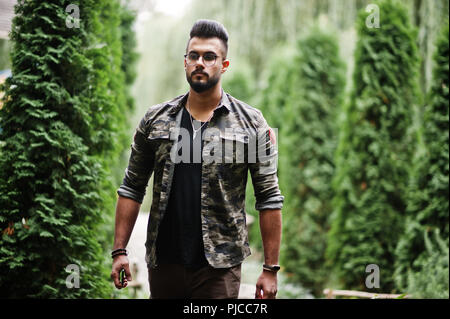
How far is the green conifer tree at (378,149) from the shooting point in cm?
547

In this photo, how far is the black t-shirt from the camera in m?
2.05

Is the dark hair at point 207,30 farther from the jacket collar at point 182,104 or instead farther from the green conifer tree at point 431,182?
the green conifer tree at point 431,182

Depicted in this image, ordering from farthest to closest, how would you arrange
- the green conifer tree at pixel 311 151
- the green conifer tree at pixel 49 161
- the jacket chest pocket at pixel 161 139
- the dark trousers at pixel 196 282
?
the green conifer tree at pixel 311 151, the green conifer tree at pixel 49 161, the jacket chest pocket at pixel 161 139, the dark trousers at pixel 196 282

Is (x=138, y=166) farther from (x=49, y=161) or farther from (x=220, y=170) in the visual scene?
(x=49, y=161)

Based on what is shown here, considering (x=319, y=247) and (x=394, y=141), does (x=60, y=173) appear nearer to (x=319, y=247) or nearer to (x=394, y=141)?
(x=394, y=141)

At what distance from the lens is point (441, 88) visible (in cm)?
486

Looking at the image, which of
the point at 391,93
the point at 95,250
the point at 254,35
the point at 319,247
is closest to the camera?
the point at 95,250

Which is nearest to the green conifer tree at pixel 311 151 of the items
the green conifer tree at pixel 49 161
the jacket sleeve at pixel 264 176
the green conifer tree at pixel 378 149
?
the green conifer tree at pixel 378 149

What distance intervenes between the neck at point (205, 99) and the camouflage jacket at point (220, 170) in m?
0.04

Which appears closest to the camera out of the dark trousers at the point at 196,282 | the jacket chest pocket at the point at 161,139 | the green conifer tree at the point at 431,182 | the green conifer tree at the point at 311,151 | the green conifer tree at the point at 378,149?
the dark trousers at the point at 196,282

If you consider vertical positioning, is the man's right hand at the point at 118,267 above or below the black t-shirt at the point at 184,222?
below
